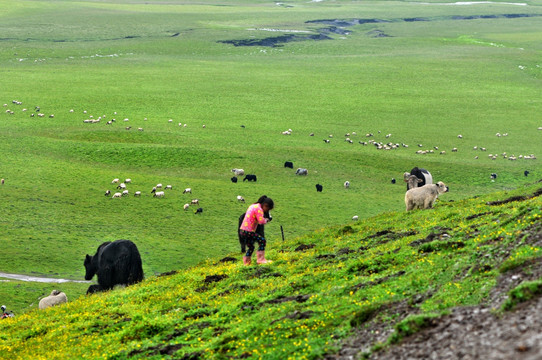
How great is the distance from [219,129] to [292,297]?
54.8m

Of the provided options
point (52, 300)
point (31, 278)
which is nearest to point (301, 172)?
point (31, 278)

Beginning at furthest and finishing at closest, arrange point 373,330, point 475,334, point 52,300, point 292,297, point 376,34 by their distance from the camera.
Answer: point 376,34 < point 52,300 < point 292,297 < point 373,330 < point 475,334

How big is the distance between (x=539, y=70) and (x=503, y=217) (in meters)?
99.6

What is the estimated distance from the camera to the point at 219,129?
71.4 meters

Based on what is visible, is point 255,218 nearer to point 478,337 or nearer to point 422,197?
point 422,197

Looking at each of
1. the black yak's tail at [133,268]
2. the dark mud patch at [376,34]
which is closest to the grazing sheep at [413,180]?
the black yak's tail at [133,268]

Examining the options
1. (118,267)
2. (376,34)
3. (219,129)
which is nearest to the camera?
(118,267)

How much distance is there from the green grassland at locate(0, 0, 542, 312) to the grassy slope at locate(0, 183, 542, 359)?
676 cm

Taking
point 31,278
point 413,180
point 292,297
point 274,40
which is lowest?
point 31,278

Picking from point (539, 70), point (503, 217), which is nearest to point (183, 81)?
point (539, 70)

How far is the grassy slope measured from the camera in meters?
14.2

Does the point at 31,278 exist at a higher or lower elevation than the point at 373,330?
lower

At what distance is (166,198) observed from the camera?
46.6 m

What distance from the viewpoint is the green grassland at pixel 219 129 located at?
134ft
